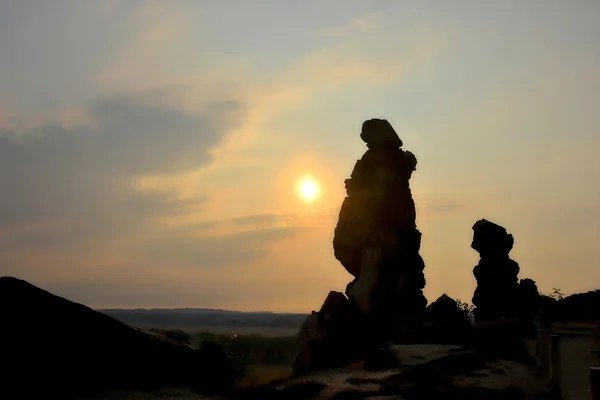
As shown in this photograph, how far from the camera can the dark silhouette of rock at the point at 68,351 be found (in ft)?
75.2

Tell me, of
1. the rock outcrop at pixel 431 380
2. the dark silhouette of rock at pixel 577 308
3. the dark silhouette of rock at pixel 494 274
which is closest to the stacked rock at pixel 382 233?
the dark silhouette of rock at pixel 494 274

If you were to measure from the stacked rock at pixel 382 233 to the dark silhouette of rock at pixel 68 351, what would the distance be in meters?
20.4

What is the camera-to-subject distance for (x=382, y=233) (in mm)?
46594

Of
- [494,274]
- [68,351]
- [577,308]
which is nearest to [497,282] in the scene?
[494,274]

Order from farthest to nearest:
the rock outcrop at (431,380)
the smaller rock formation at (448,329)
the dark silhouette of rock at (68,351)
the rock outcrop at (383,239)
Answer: the rock outcrop at (383,239) → the smaller rock formation at (448,329) → the rock outcrop at (431,380) → the dark silhouette of rock at (68,351)

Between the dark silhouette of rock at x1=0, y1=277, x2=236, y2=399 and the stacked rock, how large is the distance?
20.4m

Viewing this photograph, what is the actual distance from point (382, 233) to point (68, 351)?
26.4 metres

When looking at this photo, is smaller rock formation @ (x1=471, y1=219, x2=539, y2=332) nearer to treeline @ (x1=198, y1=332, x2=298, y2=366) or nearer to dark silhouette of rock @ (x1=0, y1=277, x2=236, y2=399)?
dark silhouette of rock @ (x1=0, y1=277, x2=236, y2=399)

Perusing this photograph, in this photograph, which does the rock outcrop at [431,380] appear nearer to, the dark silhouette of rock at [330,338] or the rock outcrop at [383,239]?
the dark silhouette of rock at [330,338]

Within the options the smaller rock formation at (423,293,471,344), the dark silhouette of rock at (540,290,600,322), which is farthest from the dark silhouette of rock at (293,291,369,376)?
the dark silhouette of rock at (540,290,600,322)

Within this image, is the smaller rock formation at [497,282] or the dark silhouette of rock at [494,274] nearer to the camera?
the smaller rock formation at [497,282]

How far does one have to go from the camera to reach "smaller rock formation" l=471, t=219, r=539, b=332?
4234 centimetres

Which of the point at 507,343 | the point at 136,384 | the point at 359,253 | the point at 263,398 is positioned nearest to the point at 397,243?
the point at 359,253

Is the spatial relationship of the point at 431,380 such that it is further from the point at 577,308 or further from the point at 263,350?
the point at 263,350
